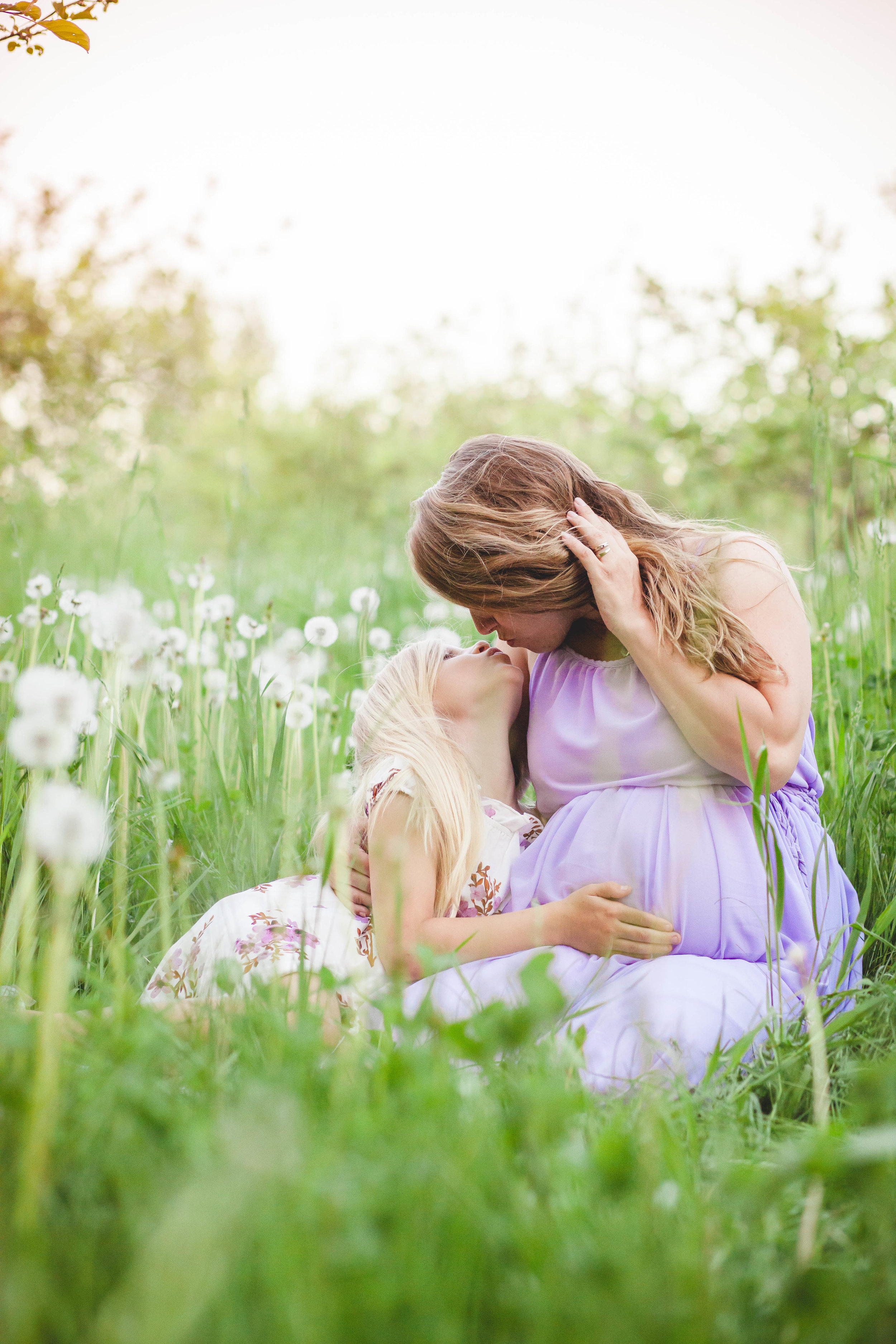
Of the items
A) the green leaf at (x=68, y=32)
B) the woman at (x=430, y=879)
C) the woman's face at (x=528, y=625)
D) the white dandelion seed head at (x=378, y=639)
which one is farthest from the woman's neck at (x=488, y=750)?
the green leaf at (x=68, y=32)

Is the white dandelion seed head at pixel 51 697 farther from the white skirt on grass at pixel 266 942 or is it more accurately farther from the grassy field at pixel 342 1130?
the white skirt on grass at pixel 266 942

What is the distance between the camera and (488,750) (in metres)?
2.09

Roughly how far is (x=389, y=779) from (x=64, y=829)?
1066mm

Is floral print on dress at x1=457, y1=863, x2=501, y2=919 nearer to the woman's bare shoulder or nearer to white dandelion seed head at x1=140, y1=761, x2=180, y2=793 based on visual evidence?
white dandelion seed head at x1=140, y1=761, x2=180, y2=793

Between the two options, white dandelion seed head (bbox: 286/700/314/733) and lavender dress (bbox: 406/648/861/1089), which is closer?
lavender dress (bbox: 406/648/861/1089)

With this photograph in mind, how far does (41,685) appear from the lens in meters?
0.90

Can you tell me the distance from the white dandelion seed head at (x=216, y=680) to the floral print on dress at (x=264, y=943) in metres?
0.73

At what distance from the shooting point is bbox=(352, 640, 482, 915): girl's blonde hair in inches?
71.1

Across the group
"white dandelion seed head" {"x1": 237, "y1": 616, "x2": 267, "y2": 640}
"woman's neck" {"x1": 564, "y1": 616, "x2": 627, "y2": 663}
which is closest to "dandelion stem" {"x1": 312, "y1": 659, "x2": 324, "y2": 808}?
"white dandelion seed head" {"x1": 237, "y1": 616, "x2": 267, "y2": 640}

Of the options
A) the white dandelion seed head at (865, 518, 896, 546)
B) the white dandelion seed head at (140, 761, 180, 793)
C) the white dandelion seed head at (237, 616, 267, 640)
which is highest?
the white dandelion seed head at (865, 518, 896, 546)

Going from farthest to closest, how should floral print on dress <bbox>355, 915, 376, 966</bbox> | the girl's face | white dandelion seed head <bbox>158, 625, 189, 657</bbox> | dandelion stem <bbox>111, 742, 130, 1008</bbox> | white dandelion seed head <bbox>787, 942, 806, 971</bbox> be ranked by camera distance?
white dandelion seed head <bbox>158, 625, 189, 657</bbox> < the girl's face < floral print on dress <bbox>355, 915, 376, 966</bbox> < white dandelion seed head <bbox>787, 942, 806, 971</bbox> < dandelion stem <bbox>111, 742, 130, 1008</bbox>

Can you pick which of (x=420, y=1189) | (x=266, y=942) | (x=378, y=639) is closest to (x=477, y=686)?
(x=266, y=942)

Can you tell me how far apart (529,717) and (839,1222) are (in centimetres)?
124

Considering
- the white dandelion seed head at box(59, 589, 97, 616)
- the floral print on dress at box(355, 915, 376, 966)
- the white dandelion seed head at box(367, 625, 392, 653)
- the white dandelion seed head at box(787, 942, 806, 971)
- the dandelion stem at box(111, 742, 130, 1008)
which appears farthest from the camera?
the white dandelion seed head at box(367, 625, 392, 653)
